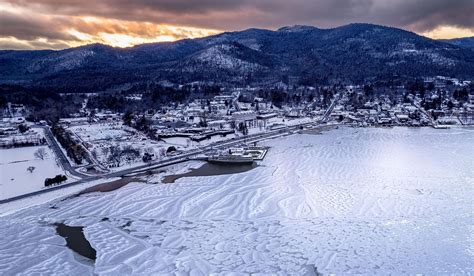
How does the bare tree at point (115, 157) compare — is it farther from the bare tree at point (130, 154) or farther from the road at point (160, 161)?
the road at point (160, 161)

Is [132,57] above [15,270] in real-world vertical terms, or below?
above

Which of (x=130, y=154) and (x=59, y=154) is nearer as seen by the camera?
(x=130, y=154)

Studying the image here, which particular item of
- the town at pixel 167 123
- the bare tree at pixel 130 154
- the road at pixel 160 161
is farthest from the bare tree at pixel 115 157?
the road at pixel 160 161

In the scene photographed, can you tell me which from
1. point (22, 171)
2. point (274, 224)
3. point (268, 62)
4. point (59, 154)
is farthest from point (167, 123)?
point (268, 62)

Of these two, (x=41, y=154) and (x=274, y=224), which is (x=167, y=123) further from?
(x=274, y=224)

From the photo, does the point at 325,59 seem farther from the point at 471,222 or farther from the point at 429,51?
the point at 471,222

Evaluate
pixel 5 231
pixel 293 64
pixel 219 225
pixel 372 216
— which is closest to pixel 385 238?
pixel 372 216
